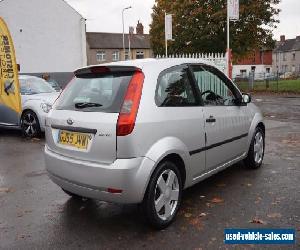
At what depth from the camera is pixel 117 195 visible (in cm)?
386

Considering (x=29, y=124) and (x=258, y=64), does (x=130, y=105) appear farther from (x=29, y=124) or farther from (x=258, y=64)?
(x=258, y=64)

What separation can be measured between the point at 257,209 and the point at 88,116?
2.30 meters

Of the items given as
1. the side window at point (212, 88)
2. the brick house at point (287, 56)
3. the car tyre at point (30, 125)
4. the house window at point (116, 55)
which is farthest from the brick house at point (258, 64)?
the side window at point (212, 88)

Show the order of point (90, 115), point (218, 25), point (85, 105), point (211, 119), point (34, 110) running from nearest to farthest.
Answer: point (90, 115) → point (85, 105) → point (211, 119) → point (34, 110) → point (218, 25)

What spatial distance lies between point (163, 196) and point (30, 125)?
6731mm

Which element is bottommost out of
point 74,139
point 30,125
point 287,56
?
point 30,125

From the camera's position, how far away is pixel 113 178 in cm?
382

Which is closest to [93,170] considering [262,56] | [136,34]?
[136,34]

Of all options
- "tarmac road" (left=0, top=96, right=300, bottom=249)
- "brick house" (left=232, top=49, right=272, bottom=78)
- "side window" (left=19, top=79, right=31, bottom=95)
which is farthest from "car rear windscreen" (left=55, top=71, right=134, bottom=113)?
"brick house" (left=232, top=49, right=272, bottom=78)

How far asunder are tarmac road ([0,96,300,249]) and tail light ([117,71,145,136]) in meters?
1.14

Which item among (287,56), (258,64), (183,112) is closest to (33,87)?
(183,112)

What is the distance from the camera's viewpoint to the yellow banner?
391 inches

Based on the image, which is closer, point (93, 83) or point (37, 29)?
point (93, 83)

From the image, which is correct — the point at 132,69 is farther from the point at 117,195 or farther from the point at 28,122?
the point at 28,122
